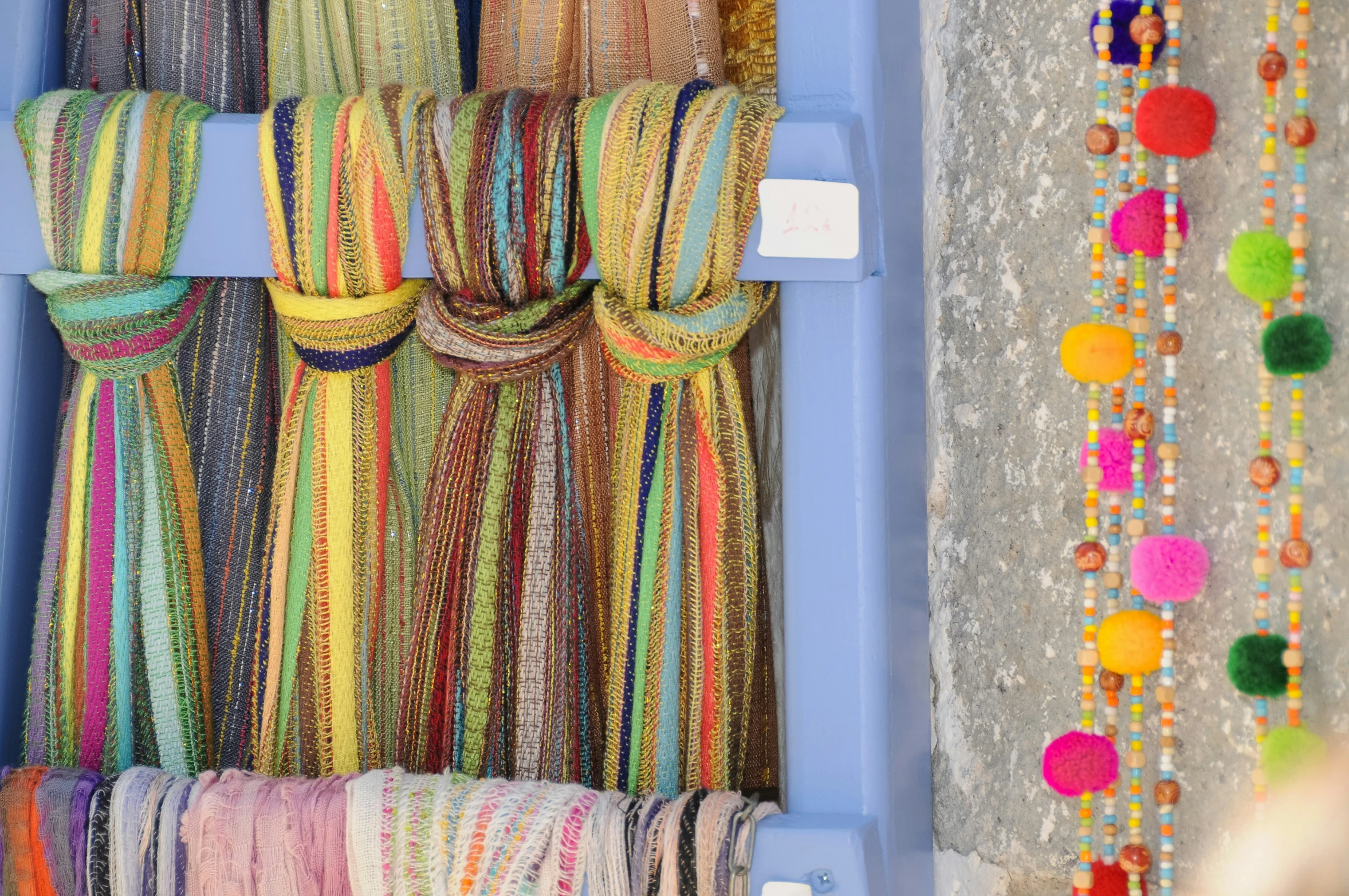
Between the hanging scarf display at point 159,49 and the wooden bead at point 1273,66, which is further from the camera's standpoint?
the hanging scarf display at point 159,49

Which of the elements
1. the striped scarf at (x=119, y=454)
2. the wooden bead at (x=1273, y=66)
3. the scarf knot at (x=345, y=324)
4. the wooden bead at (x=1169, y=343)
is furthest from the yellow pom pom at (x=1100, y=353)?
the striped scarf at (x=119, y=454)

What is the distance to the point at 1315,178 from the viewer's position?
516mm

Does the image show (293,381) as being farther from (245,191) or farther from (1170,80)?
(1170,80)

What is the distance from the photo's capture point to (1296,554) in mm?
500

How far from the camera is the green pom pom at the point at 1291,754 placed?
49 centimetres

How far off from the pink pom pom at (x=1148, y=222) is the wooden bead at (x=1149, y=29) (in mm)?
72

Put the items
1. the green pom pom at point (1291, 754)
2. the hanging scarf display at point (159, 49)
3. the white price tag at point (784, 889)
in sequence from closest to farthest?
the green pom pom at point (1291, 754) < the white price tag at point (784, 889) < the hanging scarf display at point (159, 49)

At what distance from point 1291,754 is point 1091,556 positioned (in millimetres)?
131

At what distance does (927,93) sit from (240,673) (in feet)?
1.86

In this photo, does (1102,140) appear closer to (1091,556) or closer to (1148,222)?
(1148,222)

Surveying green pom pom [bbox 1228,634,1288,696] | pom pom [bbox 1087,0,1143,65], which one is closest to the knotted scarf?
pom pom [bbox 1087,0,1143,65]

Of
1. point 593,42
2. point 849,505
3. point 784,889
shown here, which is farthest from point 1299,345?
point 593,42

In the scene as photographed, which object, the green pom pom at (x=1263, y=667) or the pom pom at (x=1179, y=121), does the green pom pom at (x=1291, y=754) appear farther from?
the pom pom at (x=1179, y=121)

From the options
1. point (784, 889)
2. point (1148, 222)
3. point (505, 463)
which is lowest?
point (784, 889)
